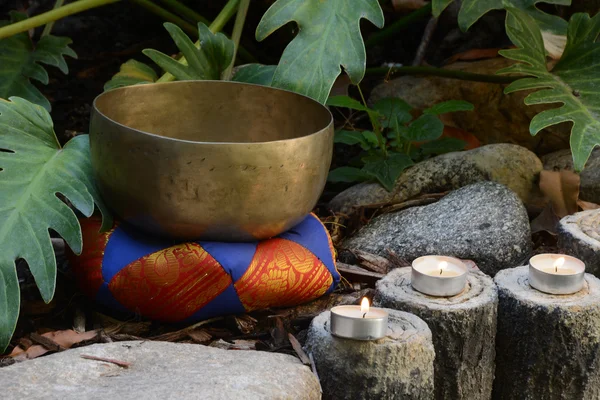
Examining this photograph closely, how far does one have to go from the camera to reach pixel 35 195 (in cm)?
162

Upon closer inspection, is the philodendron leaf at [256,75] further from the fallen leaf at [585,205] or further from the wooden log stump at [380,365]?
the wooden log stump at [380,365]

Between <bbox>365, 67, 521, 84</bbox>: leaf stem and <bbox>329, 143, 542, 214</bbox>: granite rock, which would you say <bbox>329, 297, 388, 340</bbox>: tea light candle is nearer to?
<bbox>329, 143, 542, 214</bbox>: granite rock

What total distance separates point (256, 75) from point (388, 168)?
0.41 meters

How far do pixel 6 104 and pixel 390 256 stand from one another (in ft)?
2.90

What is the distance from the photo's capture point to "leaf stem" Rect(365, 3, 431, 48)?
2.60 m

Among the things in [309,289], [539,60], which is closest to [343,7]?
[539,60]

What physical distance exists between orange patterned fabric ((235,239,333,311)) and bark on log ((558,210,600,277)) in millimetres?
479

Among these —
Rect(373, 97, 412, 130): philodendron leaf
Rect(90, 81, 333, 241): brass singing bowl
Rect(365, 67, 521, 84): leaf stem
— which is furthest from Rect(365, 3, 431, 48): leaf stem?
Rect(90, 81, 333, 241): brass singing bowl

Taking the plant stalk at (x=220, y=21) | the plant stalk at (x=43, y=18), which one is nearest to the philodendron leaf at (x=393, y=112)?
the plant stalk at (x=220, y=21)

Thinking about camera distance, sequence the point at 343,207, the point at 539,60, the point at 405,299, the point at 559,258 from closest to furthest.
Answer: the point at 405,299
the point at 559,258
the point at 539,60
the point at 343,207

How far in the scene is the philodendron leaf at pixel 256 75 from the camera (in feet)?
6.87

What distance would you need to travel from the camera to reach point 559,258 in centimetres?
152

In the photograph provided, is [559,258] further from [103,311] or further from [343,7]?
[103,311]

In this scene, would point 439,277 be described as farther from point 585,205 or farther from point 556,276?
point 585,205
